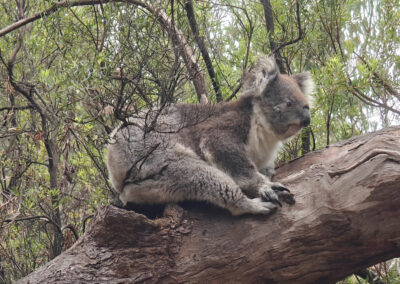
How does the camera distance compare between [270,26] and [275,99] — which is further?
[270,26]

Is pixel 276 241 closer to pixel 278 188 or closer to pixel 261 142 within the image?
pixel 278 188

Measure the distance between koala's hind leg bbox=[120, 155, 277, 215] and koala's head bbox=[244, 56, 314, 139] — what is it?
0.85 metres

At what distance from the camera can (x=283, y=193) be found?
140 inches

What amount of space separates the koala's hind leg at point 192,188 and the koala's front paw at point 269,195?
4cm

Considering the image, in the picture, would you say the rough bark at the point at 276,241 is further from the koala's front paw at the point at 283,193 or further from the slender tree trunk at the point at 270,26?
the slender tree trunk at the point at 270,26

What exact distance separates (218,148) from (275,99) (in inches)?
31.7

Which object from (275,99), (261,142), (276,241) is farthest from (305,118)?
(276,241)

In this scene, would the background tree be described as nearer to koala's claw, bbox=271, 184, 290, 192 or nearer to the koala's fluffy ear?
the koala's fluffy ear

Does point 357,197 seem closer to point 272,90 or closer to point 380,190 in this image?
point 380,190

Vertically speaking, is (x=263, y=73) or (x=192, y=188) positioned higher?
(x=263, y=73)

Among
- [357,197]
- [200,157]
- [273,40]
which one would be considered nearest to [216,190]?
[200,157]

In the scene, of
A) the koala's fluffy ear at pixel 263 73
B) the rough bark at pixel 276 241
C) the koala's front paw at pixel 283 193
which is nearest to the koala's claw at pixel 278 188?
the koala's front paw at pixel 283 193

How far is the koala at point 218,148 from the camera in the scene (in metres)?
3.69

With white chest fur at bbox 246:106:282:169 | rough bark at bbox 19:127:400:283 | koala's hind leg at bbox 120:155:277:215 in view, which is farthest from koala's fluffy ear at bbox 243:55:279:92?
rough bark at bbox 19:127:400:283
